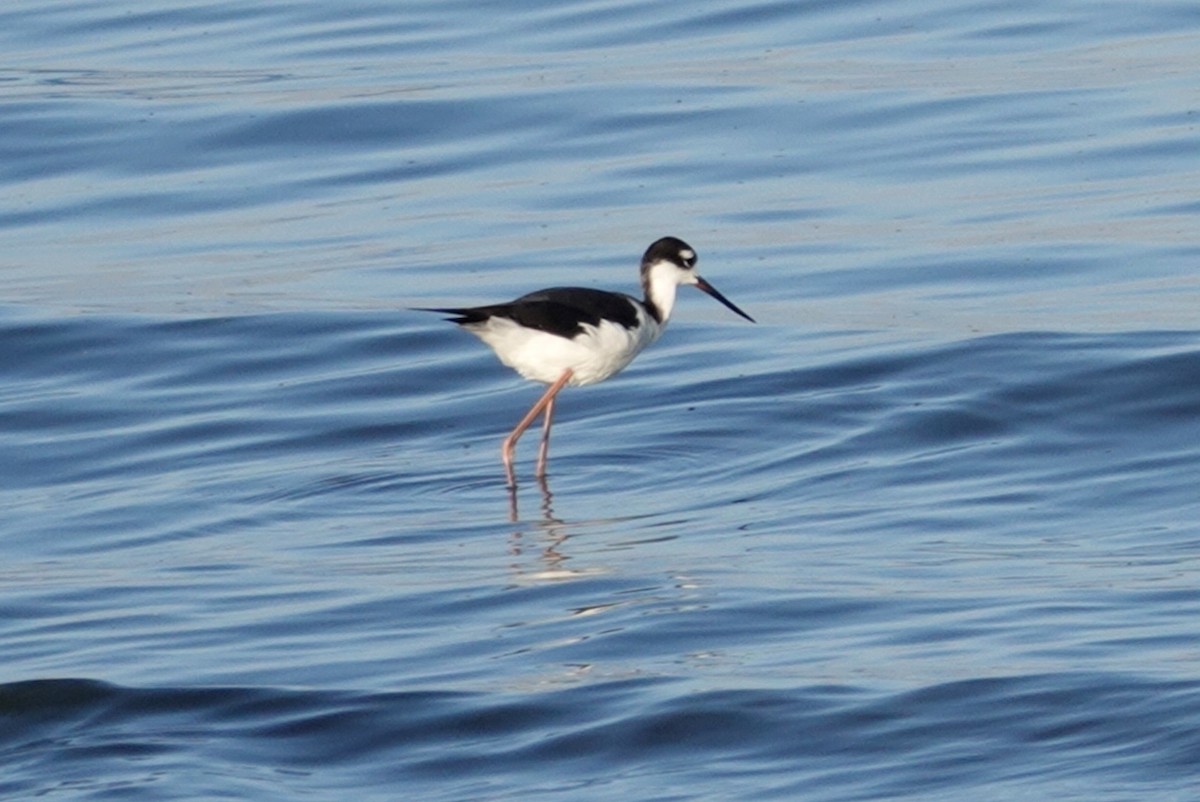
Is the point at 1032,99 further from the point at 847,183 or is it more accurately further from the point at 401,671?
the point at 401,671

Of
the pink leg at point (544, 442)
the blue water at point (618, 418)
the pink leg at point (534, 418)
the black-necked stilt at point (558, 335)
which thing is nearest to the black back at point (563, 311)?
the black-necked stilt at point (558, 335)

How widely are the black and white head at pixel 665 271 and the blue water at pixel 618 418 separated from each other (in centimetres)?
42

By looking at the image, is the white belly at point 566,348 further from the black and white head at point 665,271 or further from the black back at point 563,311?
the black and white head at point 665,271

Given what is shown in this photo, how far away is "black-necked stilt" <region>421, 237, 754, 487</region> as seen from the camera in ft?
35.8

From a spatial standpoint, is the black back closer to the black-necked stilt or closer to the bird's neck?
the black-necked stilt

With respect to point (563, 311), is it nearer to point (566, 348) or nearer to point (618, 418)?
point (566, 348)

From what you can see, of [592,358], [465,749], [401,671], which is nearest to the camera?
[465,749]

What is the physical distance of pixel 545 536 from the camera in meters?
9.48

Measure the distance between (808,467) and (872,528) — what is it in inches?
47.0

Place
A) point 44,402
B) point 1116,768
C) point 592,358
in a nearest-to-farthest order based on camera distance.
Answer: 1. point 1116,768
2. point 592,358
3. point 44,402

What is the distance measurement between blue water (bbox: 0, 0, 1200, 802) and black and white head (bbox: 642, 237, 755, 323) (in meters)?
0.42

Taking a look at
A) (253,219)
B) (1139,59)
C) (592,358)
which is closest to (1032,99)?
(1139,59)

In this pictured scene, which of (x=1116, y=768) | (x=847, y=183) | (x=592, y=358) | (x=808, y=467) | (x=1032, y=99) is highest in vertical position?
(x=1032, y=99)

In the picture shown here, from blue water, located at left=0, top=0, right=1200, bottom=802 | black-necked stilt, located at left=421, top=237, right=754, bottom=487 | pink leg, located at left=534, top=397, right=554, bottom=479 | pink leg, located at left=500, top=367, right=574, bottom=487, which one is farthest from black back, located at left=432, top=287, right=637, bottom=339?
blue water, located at left=0, top=0, right=1200, bottom=802
